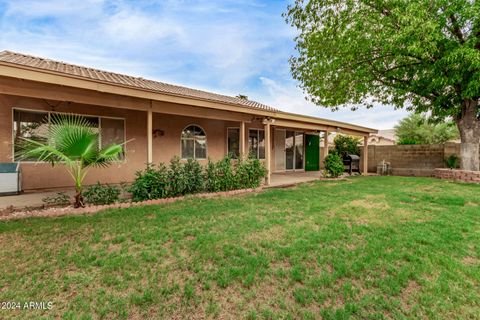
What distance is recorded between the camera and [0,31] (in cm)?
759

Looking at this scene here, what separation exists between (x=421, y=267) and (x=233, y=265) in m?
2.30

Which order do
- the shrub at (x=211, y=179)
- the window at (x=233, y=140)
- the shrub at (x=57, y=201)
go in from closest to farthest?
1. the shrub at (x=57, y=201)
2. the shrub at (x=211, y=179)
3. the window at (x=233, y=140)

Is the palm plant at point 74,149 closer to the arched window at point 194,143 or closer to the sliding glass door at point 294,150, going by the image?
the arched window at point 194,143

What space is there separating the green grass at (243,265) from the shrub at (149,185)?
74cm

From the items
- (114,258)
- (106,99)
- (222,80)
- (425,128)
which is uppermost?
(222,80)

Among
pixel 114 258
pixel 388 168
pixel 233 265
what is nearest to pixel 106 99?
pixel 114 258

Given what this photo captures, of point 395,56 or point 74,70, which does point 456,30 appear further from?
point 74,70

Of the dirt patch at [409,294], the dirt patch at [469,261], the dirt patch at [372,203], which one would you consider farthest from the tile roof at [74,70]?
the dirt patch at [469,261]

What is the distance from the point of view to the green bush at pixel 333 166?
10.0m

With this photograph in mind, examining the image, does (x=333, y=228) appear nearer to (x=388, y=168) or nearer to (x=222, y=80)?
(x=388, y=168)

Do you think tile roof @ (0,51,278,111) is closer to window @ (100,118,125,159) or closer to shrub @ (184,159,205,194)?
window @ (100,118,125,159)

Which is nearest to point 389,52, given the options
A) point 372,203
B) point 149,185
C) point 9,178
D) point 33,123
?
point 372,203

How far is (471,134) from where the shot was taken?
31.3 feet

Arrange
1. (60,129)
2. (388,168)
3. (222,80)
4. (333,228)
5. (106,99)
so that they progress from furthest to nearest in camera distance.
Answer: (222,80) < (388,168) < (106,99) < (60,129) < (333,228)
